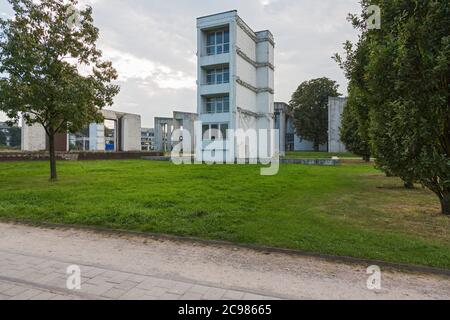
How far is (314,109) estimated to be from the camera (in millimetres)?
55875

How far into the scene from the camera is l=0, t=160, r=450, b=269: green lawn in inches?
236

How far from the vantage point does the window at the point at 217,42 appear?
1274 inches

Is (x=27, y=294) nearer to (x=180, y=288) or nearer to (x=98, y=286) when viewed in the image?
(x=98, y=286)

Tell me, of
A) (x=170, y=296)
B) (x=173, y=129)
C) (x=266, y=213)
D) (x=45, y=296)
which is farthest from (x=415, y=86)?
(x=173, y=129)

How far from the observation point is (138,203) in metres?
9.31

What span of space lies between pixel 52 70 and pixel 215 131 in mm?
19977

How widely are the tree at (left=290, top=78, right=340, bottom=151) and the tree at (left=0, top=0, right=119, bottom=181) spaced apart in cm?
4508

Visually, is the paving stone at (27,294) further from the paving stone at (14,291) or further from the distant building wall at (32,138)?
the distant building wall at (32,138)

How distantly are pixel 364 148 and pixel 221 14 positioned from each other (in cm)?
1927

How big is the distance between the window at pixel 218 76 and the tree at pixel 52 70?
60.0 ft

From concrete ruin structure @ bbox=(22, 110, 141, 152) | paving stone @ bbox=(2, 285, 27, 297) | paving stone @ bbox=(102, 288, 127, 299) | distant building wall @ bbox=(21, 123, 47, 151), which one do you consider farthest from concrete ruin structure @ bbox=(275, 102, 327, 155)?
paving stone @ bbox=(2, 285, 27, 297)

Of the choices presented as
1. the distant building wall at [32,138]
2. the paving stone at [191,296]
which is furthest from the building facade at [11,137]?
the paving stone at [191,296]

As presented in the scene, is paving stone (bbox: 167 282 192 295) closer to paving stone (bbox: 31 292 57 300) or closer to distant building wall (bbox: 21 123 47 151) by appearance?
paving stone (bbox: 31 292 57 300)

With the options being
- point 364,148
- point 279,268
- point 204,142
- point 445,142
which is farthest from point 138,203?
point 204,142
